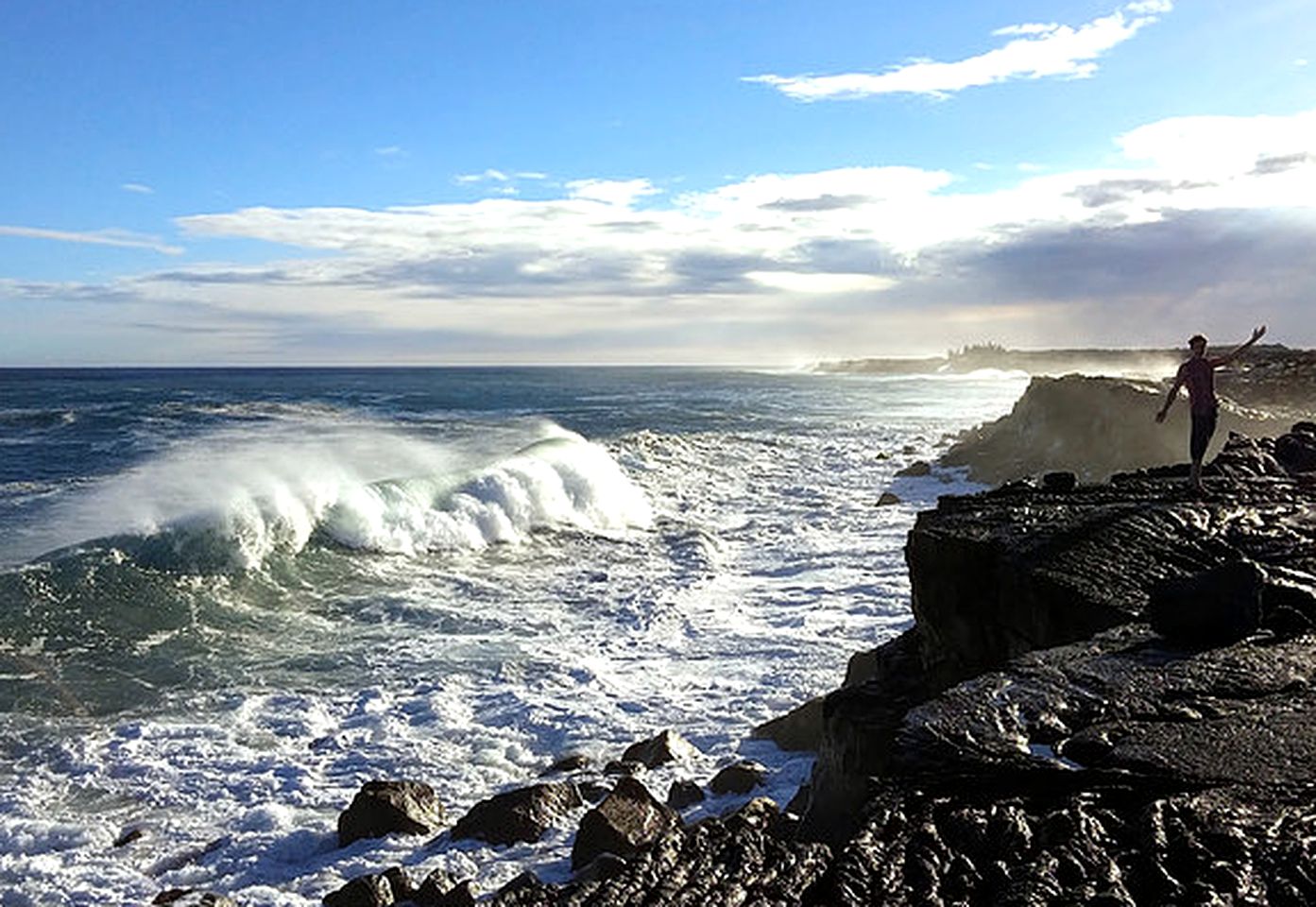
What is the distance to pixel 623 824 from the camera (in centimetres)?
687

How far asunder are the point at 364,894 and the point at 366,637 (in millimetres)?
6950

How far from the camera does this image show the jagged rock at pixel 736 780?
7938 mm

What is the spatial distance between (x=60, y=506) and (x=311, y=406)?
3429 cm

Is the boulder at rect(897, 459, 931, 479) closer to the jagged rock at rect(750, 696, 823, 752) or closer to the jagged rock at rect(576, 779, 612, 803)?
the jagged rock at rect(750, 696, 823, 752)

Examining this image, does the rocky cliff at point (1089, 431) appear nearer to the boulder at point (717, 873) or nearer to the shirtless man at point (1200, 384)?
the shirtless man at point (1200, 384)

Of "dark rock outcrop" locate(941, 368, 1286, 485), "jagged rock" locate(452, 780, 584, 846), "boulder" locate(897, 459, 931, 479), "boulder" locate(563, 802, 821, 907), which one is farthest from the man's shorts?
"boulder" locate(897, 459, 931, 479)

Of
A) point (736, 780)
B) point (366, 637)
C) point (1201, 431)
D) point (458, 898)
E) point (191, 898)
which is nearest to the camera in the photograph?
point (458, 898)

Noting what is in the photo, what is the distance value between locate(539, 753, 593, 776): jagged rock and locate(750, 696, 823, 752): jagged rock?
1453 mm

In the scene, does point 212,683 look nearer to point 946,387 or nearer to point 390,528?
point 390,528

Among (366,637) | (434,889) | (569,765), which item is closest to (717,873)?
(434,889)

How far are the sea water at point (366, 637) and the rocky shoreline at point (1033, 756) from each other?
0.53 m

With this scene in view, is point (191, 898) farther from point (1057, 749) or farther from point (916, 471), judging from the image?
point (916, 471)

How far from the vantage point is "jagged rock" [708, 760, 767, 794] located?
794 cm

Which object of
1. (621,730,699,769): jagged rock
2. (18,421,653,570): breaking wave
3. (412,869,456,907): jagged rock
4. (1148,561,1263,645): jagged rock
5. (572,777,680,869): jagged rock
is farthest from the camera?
(18,421,653,570): breaking wave
